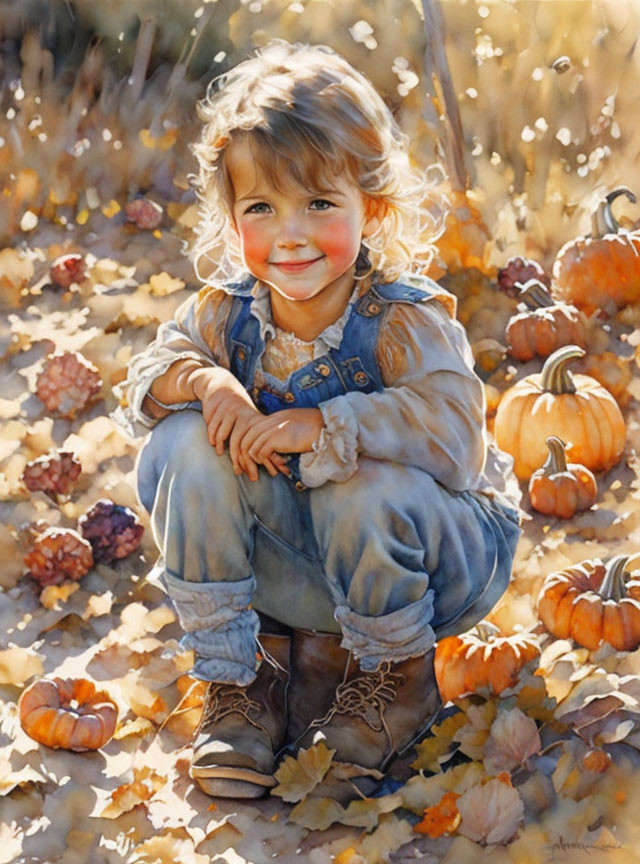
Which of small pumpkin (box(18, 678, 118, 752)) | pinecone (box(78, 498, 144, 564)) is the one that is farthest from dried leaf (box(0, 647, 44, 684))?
pinecone (box(78, 498, 144, 564))

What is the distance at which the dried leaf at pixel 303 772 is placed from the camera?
212 centimetres

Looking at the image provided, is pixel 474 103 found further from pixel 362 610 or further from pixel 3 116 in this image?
pixel 362 610

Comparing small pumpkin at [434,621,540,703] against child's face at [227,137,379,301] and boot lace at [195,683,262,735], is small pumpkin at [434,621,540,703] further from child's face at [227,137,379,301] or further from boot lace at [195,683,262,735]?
child's face at [227,137,379,301]

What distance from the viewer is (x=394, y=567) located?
204 centimetres

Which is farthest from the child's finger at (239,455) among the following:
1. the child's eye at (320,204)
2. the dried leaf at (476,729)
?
Result: the dried leaf at (476,729)

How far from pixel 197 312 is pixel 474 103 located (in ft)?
7.41

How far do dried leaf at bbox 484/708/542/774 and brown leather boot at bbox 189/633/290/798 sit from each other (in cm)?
38

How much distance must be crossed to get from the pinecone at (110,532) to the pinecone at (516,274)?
1.50 m

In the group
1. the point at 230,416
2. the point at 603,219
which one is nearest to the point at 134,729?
the point at 230,416

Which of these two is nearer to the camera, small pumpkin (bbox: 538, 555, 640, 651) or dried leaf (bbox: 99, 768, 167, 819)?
dried leaf (bbox: 99, 768, 167, 819)

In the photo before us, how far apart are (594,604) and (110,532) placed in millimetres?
1129

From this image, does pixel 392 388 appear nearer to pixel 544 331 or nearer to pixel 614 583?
pixel 614 583

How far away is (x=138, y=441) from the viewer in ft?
10.8
